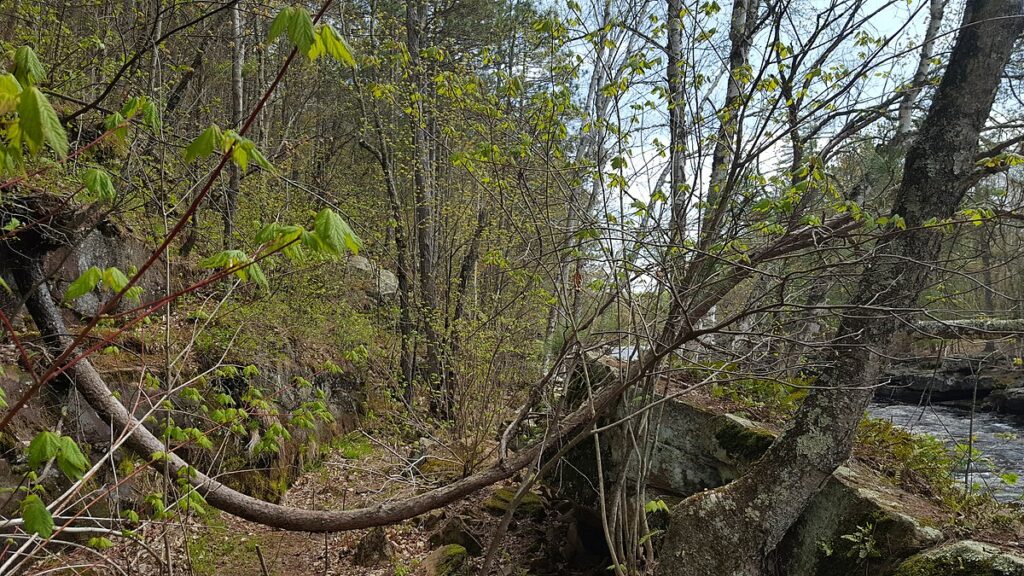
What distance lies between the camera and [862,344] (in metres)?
2.77

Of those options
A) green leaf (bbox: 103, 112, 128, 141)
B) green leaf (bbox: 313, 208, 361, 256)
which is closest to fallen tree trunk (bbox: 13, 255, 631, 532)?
green leaf (bbox: 103, 112, 128, 141)

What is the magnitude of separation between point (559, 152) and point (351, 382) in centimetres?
671

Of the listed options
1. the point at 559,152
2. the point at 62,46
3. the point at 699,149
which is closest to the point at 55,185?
the point at 62,46

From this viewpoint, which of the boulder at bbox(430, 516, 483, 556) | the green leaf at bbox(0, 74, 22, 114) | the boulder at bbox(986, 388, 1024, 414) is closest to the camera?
the green leaf at bbox(0, 74, 22, 114)

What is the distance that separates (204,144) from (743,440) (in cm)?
404

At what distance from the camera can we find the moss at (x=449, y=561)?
4.97m

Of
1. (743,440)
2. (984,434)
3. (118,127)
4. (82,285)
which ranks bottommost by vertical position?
(984,434)

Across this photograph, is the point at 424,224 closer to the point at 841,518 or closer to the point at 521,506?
the point at 521,506

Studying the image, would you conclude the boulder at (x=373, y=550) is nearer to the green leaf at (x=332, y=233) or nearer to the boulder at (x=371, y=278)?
the green leaf at (x=332, y=233)

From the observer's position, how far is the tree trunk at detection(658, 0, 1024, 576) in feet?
8.96

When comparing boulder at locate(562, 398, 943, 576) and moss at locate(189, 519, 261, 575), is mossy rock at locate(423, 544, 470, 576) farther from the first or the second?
boulder at locate(562, 398, 943, 576)

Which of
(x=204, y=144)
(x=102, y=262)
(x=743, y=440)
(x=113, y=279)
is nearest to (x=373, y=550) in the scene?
(x=743, y=440)

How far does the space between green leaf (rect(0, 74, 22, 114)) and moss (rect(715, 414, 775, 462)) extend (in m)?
4.30

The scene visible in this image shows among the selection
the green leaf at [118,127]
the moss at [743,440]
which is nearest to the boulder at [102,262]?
the green leaf at [118,127]
